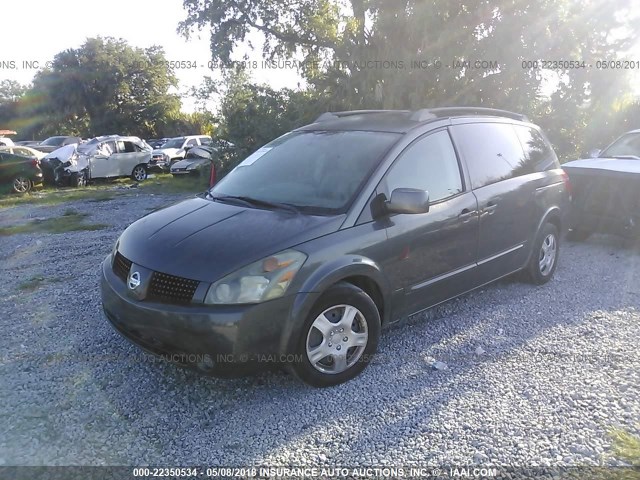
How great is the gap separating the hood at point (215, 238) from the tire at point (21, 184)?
1431 centimetres

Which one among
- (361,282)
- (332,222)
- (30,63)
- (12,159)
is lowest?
(12,159)

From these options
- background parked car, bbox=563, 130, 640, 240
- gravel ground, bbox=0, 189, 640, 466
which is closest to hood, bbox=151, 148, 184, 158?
background parked car, bbox=563, 130, 640, 240

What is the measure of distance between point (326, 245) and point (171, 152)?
894 inches

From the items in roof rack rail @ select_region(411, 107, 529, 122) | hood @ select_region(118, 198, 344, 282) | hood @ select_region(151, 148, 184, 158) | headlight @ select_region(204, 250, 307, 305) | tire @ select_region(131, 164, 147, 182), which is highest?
roof rack rail @ select_region(411, 107, 529, 122)

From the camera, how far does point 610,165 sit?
762 centimetres

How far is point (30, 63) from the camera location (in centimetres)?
1464

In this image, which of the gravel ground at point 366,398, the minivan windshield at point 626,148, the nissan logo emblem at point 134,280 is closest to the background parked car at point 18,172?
the gravel ground at point 366,398

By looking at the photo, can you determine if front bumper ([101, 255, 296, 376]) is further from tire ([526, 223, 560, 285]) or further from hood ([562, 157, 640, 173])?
hood ([562, 157, 640, 173])

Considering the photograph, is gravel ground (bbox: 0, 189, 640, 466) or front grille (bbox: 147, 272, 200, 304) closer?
gravel ground (bbox: 0, 189, 640, 466)

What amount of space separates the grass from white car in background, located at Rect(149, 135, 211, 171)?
12273 millimetres

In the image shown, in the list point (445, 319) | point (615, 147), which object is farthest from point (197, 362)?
point (615, 147)

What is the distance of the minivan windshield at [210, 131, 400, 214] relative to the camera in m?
4.06

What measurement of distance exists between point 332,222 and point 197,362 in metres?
1.24

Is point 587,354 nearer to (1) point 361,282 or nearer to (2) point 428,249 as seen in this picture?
(2) point 428,249
